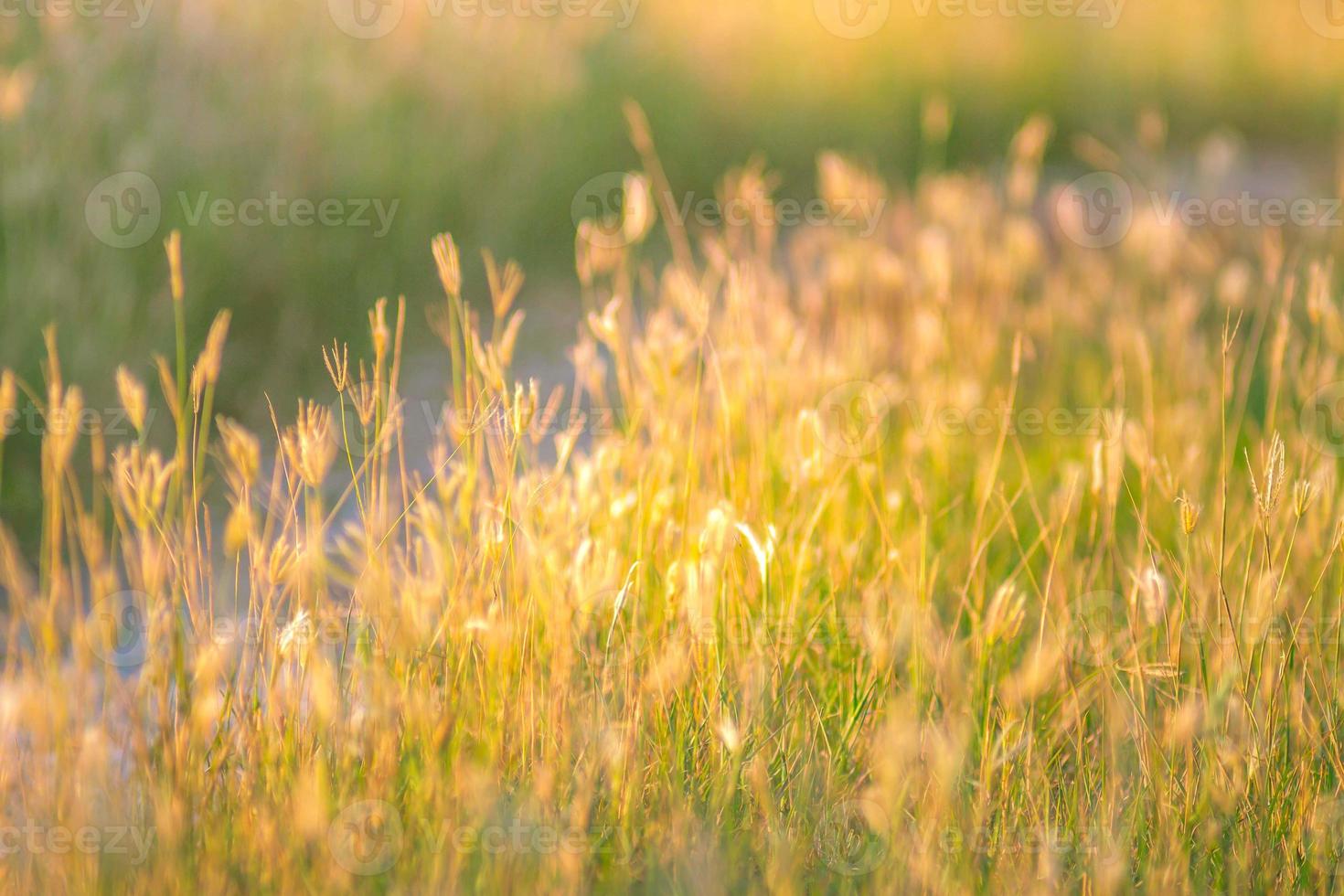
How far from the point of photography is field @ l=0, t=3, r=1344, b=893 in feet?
4.16

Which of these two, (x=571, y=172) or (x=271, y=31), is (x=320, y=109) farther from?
(x=571, y=172)

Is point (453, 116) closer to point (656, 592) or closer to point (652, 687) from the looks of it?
point (656, 592)

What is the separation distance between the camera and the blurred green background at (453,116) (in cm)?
314

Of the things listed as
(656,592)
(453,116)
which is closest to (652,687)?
(656,592)

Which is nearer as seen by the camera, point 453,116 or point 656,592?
point 656,592

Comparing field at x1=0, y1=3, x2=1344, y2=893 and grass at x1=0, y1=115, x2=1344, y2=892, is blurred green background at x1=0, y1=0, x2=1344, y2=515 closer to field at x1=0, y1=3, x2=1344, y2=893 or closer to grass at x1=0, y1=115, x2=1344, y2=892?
field at x1=0, y1=3, x2=1344, y2=893

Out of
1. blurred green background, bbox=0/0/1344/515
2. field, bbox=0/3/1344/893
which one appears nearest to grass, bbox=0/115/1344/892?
field, bbox=0/3/1344/893

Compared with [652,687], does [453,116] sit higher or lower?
higher

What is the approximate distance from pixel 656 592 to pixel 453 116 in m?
2.93

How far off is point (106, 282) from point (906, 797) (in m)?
2.42

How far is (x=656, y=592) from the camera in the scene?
1.83 m

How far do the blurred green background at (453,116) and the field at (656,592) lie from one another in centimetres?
3

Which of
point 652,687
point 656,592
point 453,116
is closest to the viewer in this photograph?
point 652,687

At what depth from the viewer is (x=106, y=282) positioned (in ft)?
9.77
